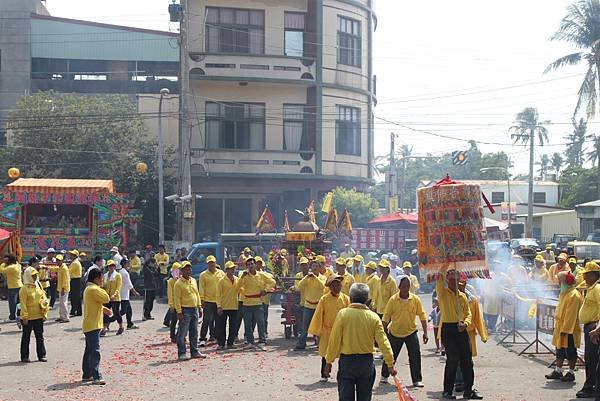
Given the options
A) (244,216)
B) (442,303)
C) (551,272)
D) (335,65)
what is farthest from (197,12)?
(442,303)

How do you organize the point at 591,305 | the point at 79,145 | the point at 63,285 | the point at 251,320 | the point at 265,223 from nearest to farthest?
the point at 591,305
the point at 251,320
the point at 63,285
the point at 265,223
the point at 79,145

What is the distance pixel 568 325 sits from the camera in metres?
12.3

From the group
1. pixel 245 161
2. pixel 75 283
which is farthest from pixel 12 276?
pixel 245 161

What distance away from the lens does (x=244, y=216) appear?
130 ft

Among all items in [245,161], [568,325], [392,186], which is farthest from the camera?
[392,186]

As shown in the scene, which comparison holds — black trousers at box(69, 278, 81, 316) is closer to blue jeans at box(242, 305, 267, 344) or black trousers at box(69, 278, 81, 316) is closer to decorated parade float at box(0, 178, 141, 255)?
decorated parade float at box(0, 178, 141, 255)

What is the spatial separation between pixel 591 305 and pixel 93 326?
7329 millimetres

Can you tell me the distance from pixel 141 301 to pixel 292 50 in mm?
15653

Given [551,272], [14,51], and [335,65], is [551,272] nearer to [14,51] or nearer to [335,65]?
[335,65]

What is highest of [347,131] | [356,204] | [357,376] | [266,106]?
[266,106]

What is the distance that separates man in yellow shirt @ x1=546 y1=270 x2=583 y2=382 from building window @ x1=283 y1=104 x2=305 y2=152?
86.3 ft

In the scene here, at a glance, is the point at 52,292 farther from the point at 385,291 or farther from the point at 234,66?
the point at 234,66

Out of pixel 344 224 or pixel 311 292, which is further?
pixel 344 224

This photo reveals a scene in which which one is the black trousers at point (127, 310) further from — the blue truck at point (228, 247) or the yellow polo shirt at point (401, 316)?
the yellow polo shirt at point (401, 316)
